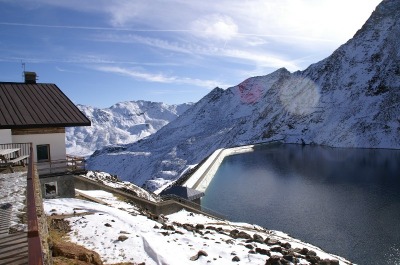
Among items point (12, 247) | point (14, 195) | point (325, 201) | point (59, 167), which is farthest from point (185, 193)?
point (12, 247)

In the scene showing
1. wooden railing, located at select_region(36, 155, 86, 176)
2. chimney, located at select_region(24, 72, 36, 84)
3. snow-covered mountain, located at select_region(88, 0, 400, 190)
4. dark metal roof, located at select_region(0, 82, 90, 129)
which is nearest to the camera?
wooden railing, located at select_region(36, 155, 86, 176)

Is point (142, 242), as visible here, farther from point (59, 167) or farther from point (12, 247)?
point (59, 167)

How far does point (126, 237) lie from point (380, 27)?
15705cm

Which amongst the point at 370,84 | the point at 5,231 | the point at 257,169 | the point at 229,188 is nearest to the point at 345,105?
the point at 370,84

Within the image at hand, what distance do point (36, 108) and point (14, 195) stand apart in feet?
43.8

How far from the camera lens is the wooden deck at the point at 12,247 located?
23.1 ft

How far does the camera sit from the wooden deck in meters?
7.04

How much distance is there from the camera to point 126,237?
1284cm

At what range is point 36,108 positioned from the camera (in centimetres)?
2353

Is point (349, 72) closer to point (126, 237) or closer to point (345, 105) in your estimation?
point (345, 105)

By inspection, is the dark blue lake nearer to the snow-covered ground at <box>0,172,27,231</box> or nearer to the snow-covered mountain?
the snow-covered ground at <box>0,172,27,231</box>

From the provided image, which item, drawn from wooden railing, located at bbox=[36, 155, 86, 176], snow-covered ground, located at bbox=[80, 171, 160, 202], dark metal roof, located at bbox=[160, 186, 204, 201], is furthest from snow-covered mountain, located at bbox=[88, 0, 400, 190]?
wooden railing, located at bbox=[36, 155, 86, 176]

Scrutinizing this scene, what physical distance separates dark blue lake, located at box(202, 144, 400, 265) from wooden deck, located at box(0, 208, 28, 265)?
24.3 metres

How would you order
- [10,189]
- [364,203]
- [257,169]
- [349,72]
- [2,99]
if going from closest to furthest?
[10,189] → [2,99] → [364,203] → [257,169] → [349,72]
